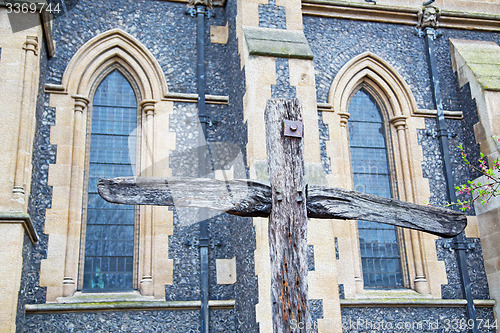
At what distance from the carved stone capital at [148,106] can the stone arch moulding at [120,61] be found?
8cm

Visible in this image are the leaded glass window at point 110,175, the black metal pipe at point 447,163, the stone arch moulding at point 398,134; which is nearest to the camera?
the leaded glass window at point 110,175

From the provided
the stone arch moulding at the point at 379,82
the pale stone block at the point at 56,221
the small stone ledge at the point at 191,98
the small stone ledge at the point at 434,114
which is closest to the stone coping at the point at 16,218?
the pale stone block at the point at 56,221

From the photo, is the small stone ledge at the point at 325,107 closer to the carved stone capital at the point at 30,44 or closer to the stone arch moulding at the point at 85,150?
the stone arch moulding at the point at 85,150

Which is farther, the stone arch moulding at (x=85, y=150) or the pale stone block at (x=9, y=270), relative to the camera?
the stone arch moulding at (x=85, y=150)

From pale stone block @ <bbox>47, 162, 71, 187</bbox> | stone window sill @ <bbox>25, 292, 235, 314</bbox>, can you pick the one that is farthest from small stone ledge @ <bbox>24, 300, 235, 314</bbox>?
pale stone block @ <bbox>47, 162, 71, 187</bbox>

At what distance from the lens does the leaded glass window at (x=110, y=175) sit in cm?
855

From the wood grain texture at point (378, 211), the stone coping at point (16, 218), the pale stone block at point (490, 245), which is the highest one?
the stone coping at point (16, 218)

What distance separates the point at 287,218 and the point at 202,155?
17.2ft

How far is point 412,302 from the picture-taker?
898 centimetres

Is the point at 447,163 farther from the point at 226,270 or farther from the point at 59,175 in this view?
the point at 59,175

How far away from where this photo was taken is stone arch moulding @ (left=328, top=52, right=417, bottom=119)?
10.3 meters

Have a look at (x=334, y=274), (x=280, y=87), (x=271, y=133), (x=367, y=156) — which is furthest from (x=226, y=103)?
(x=271, y=133)

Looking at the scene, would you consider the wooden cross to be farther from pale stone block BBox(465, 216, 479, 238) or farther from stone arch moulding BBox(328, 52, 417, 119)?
stone arch moulding BBox(328, 52, 417, 119)

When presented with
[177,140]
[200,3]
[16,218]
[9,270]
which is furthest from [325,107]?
[9,270]
